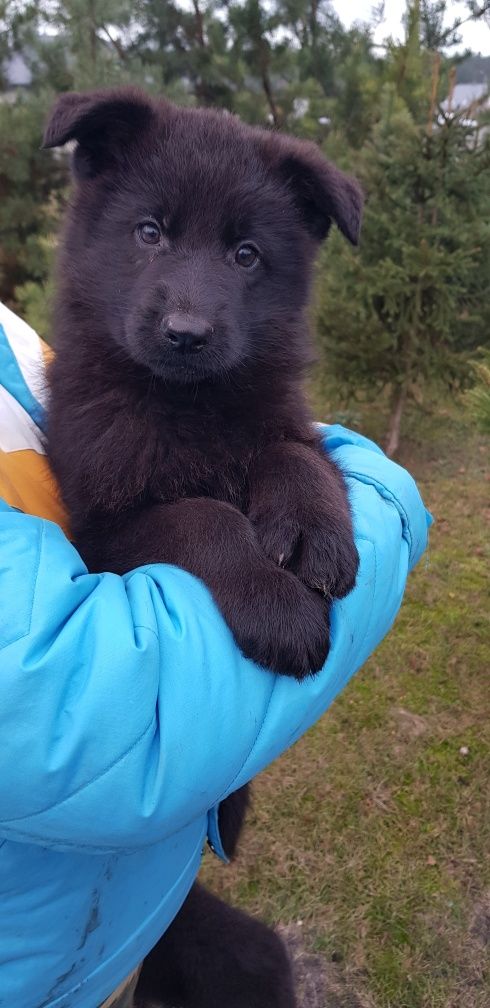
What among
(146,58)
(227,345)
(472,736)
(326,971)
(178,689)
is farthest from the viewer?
(146,58)

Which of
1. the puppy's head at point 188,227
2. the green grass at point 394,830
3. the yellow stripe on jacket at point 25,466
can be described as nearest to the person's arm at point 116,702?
the yellow stripe on jacket at point 25,466

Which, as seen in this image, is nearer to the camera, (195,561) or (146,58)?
(195,561)

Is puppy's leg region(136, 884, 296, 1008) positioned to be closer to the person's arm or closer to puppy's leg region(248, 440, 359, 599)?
the person's arm

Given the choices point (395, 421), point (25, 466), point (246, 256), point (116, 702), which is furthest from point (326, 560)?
point (395, 421)

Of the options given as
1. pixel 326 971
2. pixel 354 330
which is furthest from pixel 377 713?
pixel 354 330

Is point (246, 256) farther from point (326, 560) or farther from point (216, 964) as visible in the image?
point (216, 964)

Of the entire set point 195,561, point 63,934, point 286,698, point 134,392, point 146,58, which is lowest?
point 63,934

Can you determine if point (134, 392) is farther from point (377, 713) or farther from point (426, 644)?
point (426, 644)

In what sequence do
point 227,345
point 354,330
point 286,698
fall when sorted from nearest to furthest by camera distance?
1. point 286,698
2. point 227,345
3. point 354,330
